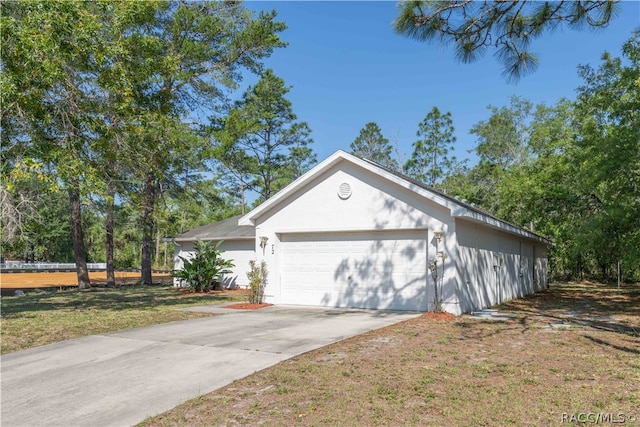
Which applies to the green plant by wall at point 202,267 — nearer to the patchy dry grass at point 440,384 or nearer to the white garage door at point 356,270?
the white garage door at point 356,270

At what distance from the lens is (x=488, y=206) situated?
1259 inches

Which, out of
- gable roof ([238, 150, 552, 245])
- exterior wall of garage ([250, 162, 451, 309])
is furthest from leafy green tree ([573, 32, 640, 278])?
exterior wall of garage ([250, 162, 451, 309])

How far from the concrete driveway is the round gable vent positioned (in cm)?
373

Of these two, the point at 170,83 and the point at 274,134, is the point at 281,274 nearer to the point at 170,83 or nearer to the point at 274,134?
the point at 170,83

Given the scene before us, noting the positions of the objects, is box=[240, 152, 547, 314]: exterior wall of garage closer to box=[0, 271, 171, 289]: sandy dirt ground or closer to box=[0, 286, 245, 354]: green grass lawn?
box=[0, 286, 245, 354]: green grass lawn

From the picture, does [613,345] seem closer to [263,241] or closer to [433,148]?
[263,241]

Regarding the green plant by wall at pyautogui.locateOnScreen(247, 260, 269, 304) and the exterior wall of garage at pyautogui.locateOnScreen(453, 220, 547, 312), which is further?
the green plant by wall at pyautogui.locateOnScreen(247, 260, 269, 304)

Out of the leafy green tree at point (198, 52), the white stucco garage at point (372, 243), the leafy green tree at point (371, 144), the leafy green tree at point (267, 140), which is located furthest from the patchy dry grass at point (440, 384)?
the leafy green tree at point (371, 144)

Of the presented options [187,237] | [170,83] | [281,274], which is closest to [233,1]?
[170,83]

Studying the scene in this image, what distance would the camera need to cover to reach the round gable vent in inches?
484

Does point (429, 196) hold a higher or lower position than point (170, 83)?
lower

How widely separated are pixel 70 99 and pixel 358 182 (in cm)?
784

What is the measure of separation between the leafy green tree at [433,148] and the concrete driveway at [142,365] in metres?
27.6

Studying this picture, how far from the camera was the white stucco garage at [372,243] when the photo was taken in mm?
11068
